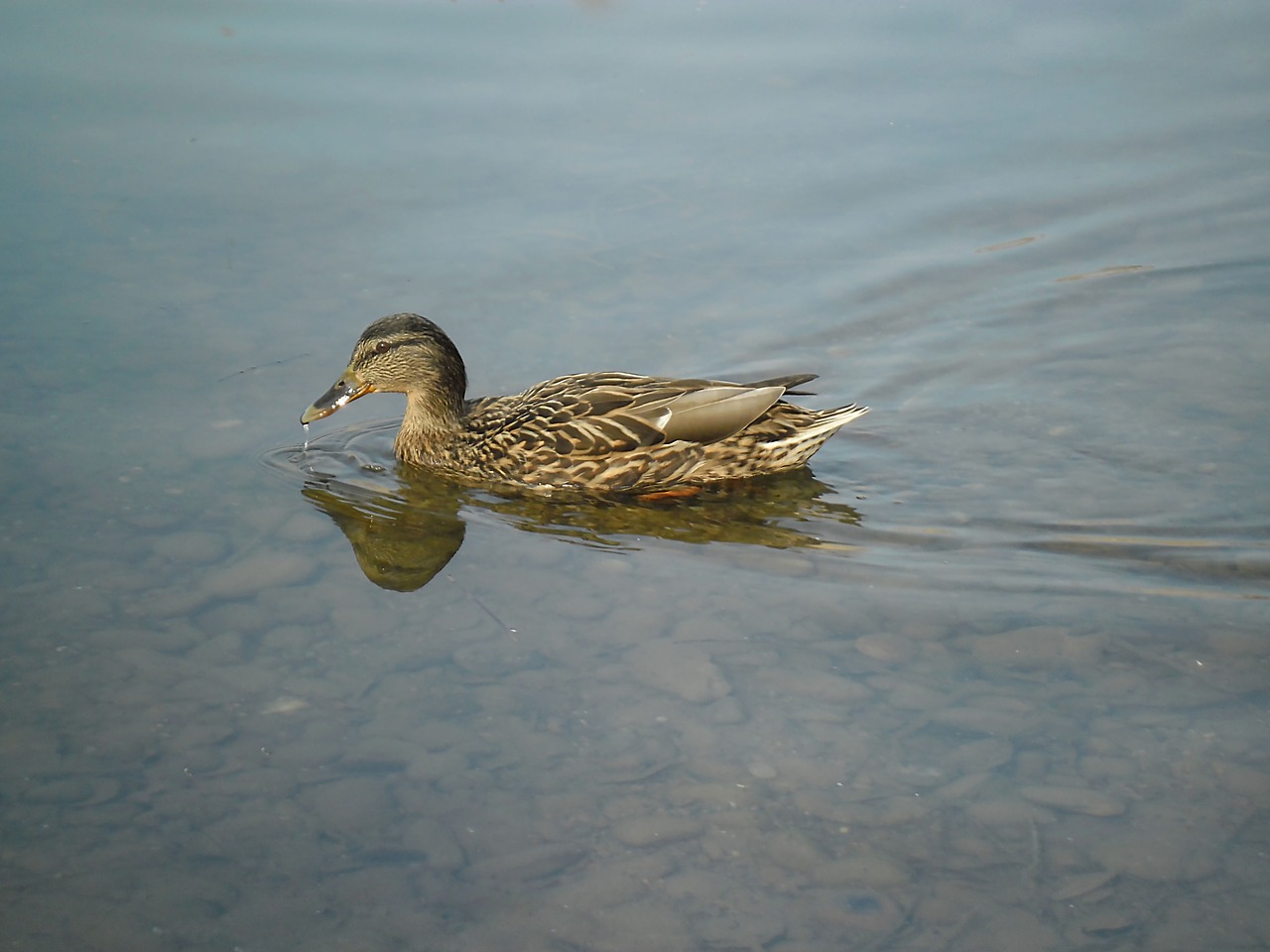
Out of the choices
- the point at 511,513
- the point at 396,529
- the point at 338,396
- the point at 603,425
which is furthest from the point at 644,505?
the point at 338,396

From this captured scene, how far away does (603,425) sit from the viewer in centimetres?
781

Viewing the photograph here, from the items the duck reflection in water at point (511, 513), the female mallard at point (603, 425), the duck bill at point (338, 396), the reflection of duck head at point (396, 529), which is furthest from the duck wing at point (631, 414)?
the duck bill at point (338, 396)

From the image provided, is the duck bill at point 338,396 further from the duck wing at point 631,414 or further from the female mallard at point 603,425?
the duck wing at point 631,414

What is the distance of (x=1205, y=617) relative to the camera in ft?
20.3

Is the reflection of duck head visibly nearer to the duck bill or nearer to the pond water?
the pond water

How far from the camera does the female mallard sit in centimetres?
775

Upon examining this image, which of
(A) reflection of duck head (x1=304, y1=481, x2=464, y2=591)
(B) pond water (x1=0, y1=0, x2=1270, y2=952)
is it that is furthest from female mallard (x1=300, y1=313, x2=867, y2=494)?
(A) reflection of duck head (x1=304, y1=481, x2=464, y2=591)

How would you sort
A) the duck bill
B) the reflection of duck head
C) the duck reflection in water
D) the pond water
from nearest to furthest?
the pond water, the reflection of duck head, the duck reflection in water, the duck bill

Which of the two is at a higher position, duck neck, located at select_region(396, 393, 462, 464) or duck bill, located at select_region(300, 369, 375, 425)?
duck bill, located at select_region(300, 369, 375, 425)

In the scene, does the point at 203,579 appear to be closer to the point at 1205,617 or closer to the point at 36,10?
the point at 1205,617

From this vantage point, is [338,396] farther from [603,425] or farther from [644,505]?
[644,505]

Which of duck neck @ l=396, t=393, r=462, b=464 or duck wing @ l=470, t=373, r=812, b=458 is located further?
duck neck @ l=396, t=393, r=462, b=464

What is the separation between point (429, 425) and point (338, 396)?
54cm

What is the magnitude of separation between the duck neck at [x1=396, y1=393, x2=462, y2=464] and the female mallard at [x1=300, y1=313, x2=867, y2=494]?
1cm
